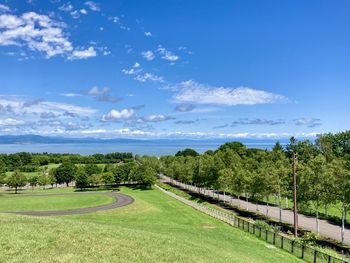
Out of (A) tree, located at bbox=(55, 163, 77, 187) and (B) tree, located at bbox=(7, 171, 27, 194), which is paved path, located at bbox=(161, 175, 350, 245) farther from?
(A) tree, located at bbox=(55, 163, 77, 187)

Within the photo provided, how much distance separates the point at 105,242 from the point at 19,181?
110 m

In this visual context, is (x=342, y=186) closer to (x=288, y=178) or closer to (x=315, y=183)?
(x=315, y=183)

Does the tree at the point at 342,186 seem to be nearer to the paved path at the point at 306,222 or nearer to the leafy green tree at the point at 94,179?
the paved path at the point at 306,222

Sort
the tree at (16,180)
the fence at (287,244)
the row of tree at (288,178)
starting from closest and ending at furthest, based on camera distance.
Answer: the fence at (287,244) → the row of tree at (288,178) → the tree at (16,180)

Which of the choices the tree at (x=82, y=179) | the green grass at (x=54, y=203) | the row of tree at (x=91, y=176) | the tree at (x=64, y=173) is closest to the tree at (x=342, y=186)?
the green grass at (x=54, y=203)

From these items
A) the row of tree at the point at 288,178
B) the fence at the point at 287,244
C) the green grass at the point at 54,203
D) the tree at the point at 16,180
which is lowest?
the green grass at the point at 54,203

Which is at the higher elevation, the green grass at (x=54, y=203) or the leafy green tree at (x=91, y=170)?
the leafy green tree at (x=91, y=170)

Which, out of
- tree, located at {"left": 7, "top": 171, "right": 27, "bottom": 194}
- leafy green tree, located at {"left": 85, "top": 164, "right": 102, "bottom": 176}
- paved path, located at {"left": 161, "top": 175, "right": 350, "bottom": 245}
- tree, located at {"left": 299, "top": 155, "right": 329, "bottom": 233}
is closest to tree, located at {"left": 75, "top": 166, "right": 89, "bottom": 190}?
leafy green tree, located at {"left": 85, "top": 164, "right": 102, "bottom": 176}

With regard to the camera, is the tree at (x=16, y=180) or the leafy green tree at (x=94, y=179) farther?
the leafy green tree at (x=94, y=179)

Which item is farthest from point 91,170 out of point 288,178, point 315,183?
point 315,183

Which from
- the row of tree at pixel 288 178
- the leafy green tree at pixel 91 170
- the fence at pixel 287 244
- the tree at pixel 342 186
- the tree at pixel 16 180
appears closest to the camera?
the fence at pixel 287 244

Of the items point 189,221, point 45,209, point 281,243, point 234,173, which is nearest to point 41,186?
point 45,209

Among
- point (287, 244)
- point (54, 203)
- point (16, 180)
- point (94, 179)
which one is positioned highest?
point (287, 244)

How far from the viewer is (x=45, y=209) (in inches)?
2852
